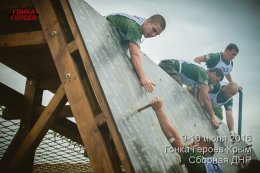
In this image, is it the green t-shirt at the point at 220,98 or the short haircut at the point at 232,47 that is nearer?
the short haircut at the point at 232,47

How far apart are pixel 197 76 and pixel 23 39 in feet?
11.0

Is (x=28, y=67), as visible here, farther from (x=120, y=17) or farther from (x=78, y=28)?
(x=78, y=28)

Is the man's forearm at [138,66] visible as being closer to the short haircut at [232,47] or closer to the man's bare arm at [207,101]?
the man's bare arm at [207,101]

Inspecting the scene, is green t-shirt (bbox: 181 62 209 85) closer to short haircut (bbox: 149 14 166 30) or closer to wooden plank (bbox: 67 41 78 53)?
short haircut (bbox: 149 14 166 30)

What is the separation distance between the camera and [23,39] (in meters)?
2.37

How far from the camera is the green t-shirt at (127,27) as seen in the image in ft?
8.75

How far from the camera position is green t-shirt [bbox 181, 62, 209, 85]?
479cm

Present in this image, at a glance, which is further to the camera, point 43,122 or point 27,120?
point 27,120

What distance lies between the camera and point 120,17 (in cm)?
290

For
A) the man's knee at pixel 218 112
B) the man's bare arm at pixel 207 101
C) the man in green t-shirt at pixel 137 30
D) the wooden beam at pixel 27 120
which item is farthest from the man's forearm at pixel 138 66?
the man's knee at pixel 218 112

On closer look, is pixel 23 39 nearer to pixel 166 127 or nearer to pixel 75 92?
pixel 75 92

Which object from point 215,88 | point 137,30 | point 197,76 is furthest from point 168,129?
point 215,88

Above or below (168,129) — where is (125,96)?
A: above

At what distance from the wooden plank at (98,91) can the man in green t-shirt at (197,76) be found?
3318mm
